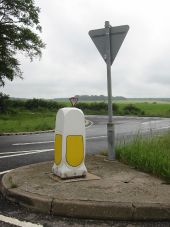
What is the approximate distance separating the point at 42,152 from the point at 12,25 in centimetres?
2942

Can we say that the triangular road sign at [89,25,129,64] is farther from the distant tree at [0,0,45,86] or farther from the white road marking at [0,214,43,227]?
the distant tree at [0,0,45,86]

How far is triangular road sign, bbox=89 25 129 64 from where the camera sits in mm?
8617

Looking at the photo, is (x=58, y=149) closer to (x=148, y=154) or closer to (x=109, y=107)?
(x=148, y=154)

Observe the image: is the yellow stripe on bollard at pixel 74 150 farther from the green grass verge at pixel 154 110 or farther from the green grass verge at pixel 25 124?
the green grass verge at pixel 154 110

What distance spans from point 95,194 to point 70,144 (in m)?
1.32

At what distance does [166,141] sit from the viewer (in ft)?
33.8

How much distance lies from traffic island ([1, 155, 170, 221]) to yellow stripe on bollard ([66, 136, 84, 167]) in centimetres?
32

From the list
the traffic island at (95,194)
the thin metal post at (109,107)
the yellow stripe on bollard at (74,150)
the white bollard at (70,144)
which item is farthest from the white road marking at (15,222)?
the thin metal post at (109,107)

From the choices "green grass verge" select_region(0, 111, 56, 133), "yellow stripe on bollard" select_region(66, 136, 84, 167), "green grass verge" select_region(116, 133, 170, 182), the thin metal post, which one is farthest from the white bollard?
"green grass verge" select_region(0, 111, 56, 133)

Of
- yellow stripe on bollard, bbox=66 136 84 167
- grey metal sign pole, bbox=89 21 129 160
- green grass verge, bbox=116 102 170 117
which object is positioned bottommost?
green grass verge, bbox=116 102 170 117

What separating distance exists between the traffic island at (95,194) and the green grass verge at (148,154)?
0.26 meters

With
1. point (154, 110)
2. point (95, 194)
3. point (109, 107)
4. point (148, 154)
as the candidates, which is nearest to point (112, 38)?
point (109, 107)

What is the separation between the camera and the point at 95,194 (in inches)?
235

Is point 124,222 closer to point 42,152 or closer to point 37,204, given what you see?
point 37,204
